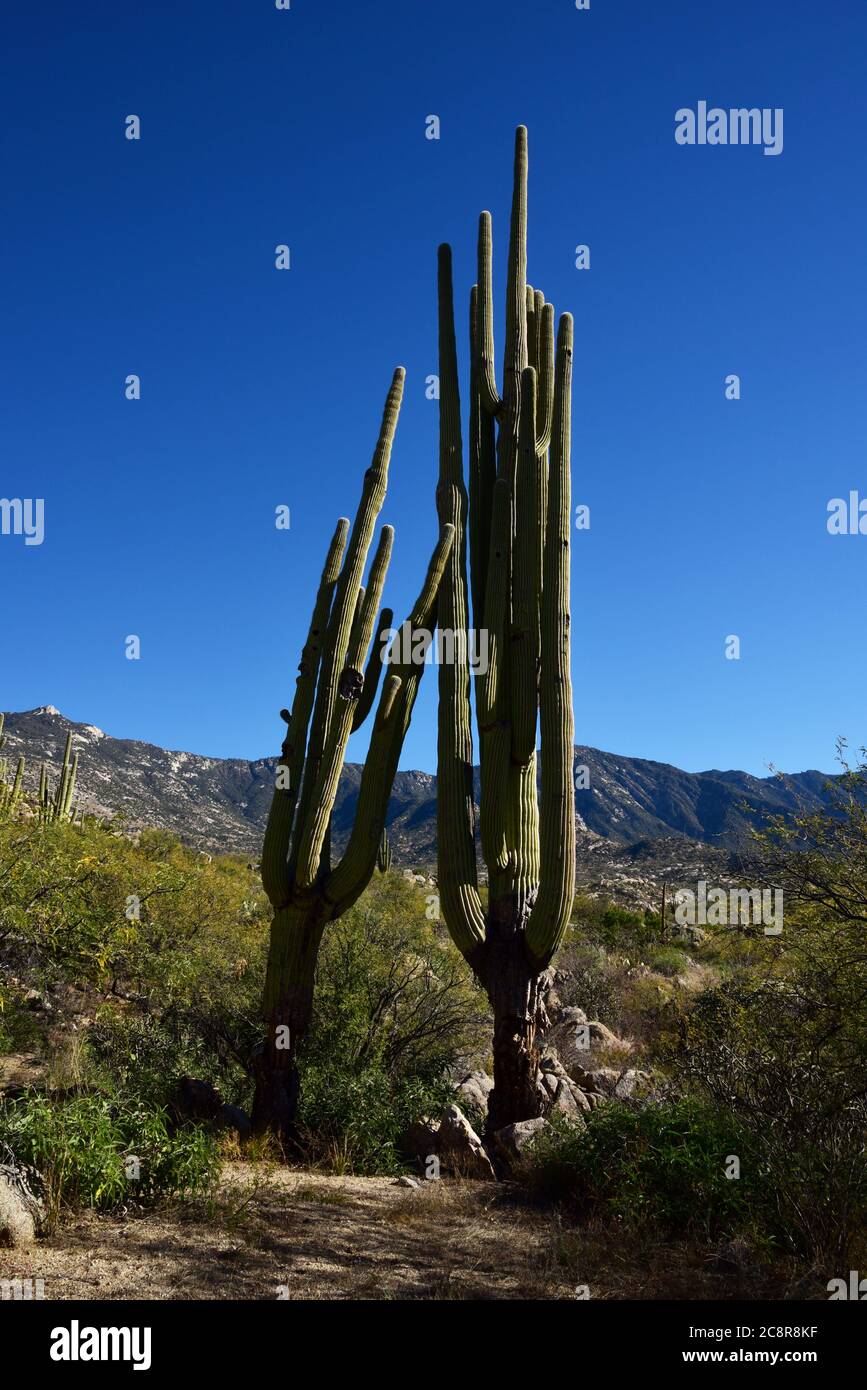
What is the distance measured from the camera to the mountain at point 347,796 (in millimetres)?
46219

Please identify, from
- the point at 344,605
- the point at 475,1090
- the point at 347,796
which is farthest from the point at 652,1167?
the point at 347,796

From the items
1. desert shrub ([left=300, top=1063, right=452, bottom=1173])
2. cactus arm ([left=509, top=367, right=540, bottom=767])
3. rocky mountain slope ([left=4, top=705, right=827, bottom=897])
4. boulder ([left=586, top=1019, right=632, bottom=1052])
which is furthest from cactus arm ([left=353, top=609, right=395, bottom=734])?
boulder ([left=586, top=1019, right=632, bottom=1052])

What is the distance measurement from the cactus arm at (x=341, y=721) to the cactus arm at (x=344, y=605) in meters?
0.07

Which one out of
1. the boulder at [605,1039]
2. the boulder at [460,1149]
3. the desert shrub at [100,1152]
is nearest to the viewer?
the desert shrub at [100,1152]

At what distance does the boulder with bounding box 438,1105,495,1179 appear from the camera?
7.04 metres

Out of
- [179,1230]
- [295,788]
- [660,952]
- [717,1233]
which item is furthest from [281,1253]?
[660,952]

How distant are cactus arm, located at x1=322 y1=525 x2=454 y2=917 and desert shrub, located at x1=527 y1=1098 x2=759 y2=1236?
8.93 feet

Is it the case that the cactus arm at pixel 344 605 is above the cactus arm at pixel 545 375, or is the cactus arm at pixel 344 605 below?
A: below

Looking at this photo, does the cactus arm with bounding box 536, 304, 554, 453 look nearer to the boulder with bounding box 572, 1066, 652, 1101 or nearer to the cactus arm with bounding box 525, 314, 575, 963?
the cactus arm with bounding box 525, 314, 575, 963

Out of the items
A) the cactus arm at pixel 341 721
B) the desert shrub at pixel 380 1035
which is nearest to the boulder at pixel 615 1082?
the desert shrub at pixel 380 1035

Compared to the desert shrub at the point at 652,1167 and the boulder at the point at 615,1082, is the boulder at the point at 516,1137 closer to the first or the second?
the desert shrub at the point at 652,1167

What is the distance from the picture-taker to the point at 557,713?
7.95m

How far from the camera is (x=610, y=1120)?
644cm

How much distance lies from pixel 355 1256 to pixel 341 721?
4.47m
